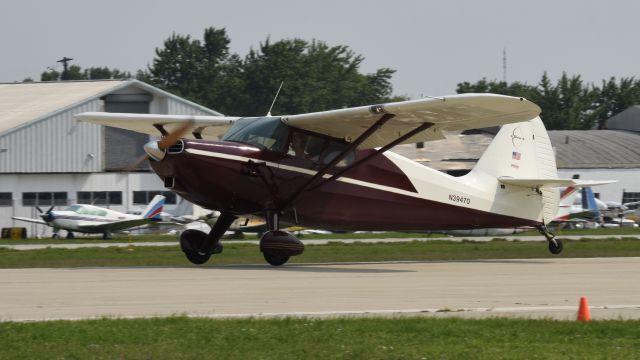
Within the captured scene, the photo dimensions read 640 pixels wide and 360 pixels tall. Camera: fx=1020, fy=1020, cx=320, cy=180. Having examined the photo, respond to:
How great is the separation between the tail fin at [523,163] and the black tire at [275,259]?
216 inches

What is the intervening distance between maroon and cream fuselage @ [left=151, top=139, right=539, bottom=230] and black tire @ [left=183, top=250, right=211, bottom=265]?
39.7 inches

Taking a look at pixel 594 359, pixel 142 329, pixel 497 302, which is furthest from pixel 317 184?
pixel 594 359

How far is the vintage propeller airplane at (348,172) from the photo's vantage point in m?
17.6

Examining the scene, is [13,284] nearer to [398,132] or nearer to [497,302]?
A: [497,302]

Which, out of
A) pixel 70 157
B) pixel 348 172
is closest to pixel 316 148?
pixel 348 172

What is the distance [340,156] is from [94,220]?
87.3 feet

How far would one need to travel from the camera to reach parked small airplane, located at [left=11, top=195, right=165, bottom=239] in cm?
4319

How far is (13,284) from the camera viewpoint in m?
14.3

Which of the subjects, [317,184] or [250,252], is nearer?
[317,184]

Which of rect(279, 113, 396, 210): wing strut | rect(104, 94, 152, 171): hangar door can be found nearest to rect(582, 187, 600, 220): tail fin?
rect(104, 94, 152, 171): hangar door

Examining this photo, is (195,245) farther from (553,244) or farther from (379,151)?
(553,244)

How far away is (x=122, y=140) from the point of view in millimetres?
54531

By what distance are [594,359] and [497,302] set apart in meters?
3.91

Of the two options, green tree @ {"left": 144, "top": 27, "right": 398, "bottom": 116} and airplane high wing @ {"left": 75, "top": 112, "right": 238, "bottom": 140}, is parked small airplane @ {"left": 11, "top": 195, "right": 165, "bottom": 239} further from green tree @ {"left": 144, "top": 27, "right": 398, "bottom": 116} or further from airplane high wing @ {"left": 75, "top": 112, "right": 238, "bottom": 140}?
green tree @ {"left": 144, "top": 27, "right": 398, "bottom": 116}
